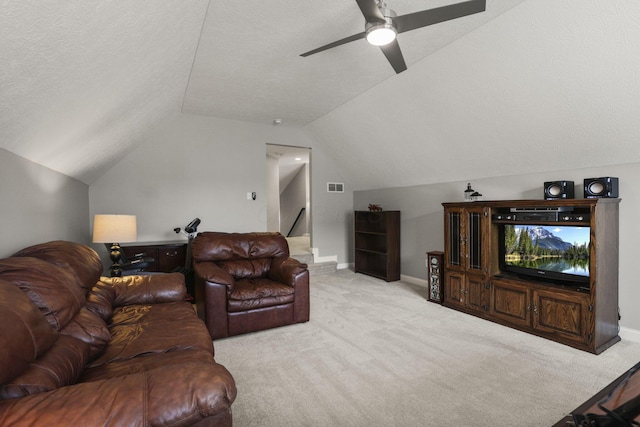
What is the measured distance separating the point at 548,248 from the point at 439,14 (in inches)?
100

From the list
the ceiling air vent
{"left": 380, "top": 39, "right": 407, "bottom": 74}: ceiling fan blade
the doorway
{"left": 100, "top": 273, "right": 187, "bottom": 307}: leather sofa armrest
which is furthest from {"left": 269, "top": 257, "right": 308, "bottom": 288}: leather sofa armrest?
the doorway

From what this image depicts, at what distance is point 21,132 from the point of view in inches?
73.9

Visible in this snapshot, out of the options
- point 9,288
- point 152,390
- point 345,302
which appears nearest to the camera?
point 152,390

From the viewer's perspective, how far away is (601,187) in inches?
114

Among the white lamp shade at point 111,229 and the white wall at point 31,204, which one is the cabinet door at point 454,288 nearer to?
the white lamp shade at point 111,229

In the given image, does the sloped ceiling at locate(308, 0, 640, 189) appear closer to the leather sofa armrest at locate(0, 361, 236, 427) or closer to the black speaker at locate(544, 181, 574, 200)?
the black speaker at locate(544, 181, 574, 200)

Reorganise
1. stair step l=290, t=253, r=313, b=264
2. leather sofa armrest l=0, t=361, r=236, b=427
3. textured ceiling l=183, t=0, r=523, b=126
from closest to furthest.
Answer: leather sofa armrest l=0, t=361, r=236, b=427 → textured ceiling l=183, t=0, r=523, b=126 → stair step l=290, t=253, r=313, b=264

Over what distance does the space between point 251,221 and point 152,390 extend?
15.7 ft

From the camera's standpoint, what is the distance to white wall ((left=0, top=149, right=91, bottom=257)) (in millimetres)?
1998

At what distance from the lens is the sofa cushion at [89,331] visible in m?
1.64

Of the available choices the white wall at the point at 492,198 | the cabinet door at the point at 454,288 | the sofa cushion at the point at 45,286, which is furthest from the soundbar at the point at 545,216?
the sofa cushion at the point at 45,286

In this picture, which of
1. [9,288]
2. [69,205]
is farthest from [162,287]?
[69,205]

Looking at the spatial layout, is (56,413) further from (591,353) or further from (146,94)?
(591,353)

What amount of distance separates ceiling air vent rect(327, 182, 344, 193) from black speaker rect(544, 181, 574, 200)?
391 centimetres
